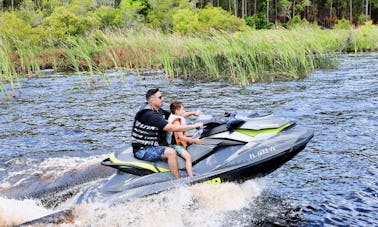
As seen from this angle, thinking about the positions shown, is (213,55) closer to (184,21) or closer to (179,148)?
(179,148)

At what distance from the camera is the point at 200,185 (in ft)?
21.8

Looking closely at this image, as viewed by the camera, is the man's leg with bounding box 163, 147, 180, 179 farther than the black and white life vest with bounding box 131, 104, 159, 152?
No

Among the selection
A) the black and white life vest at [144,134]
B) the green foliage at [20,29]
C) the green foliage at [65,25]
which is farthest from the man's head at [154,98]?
the green foliage at [65,25]

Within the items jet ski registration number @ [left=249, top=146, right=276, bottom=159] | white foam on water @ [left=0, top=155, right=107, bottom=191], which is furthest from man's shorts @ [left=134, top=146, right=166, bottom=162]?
white foam on water @ [left=0, top=155, right=107, bottom=191]

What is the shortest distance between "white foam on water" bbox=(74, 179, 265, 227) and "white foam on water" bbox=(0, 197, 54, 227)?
69 cm

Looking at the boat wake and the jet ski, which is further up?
the jet ski

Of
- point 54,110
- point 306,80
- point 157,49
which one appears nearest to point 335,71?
point 306,80

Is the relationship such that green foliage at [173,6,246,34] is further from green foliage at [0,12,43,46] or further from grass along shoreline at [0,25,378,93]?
grass along shoreline at [0,25,378,93]

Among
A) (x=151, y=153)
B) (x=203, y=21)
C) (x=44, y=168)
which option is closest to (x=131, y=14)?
(x=203, y=21)

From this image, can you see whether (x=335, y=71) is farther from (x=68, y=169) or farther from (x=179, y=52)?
(x=68, y=169)

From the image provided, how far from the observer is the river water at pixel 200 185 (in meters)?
6.70

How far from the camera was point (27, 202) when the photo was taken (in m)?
7.59

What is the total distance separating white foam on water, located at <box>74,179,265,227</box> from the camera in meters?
6.54

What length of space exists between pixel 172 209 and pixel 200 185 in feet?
1.59
